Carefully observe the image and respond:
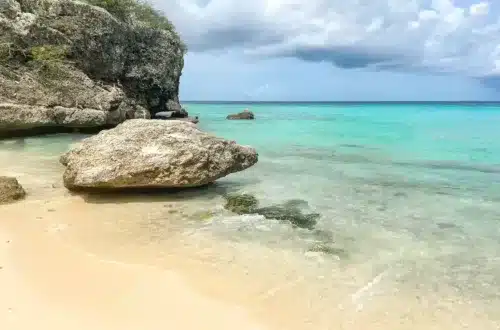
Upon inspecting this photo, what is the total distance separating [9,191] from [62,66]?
41.3 ft

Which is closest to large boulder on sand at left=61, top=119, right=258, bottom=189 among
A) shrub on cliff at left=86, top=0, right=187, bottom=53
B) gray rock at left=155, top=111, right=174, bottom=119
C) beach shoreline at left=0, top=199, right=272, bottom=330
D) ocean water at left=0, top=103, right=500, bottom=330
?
ocean water at left=0, top=103, right=500, bottom=330

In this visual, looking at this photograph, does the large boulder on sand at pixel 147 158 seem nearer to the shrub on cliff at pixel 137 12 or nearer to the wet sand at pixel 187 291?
the wet sand at pixel 187 291

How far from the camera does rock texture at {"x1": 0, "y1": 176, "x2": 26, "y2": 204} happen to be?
6.92 m

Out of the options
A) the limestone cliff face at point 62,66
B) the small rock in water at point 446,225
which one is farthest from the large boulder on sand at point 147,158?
the limestone cliff face at point 62,66

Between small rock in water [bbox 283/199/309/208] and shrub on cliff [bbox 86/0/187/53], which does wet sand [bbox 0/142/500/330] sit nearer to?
small rock in water [bbox 283/199/309/208]

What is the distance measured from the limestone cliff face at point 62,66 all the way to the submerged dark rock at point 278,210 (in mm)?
12114

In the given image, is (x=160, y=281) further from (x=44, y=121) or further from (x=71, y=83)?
(x=71, y=83)

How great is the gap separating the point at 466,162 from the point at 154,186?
10.8 metres

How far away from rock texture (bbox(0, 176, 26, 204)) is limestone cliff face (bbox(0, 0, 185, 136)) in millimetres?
9517

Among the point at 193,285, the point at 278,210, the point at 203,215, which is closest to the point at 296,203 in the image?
the point at 278,210

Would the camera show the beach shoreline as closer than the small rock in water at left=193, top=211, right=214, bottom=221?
Yes

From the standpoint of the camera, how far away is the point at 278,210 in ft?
23.2

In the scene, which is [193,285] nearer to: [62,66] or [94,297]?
[94,297]

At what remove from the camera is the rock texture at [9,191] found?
6.92 meters
